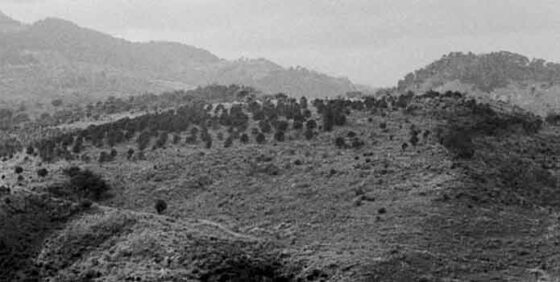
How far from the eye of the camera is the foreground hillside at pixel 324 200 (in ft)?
172

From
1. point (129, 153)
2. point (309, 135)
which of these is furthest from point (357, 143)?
point (129, 153)

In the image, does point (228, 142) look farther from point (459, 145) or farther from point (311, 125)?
point (459, 145)

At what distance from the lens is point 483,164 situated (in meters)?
71.5

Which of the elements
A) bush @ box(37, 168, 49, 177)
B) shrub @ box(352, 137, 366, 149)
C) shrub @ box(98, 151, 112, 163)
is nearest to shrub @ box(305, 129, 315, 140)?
shrub @ box(352, 137, 366, 149)

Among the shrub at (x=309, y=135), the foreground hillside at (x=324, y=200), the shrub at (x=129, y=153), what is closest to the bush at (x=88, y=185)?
the foreground hillside at (x=324, y=200)

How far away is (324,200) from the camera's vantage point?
2566 inches

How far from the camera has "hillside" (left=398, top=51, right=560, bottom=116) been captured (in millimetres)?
168750

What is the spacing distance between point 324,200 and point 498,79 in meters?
127

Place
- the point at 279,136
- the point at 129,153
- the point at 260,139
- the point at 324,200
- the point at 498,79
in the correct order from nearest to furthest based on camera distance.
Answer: the point at 324,200, the point at 279,136, the point at 260,139, the point at 129,153, the point at 498,79

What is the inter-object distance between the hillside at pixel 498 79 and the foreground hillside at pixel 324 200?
80.7 m

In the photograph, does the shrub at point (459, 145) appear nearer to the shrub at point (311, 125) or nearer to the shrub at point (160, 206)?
the shrub at point (311, 125)

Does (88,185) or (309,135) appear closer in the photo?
(88,185)

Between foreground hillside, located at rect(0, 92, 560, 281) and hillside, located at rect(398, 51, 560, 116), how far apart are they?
80.7 metres

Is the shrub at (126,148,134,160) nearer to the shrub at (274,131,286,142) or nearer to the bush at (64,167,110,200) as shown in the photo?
the bush at (64,167,110,200)
